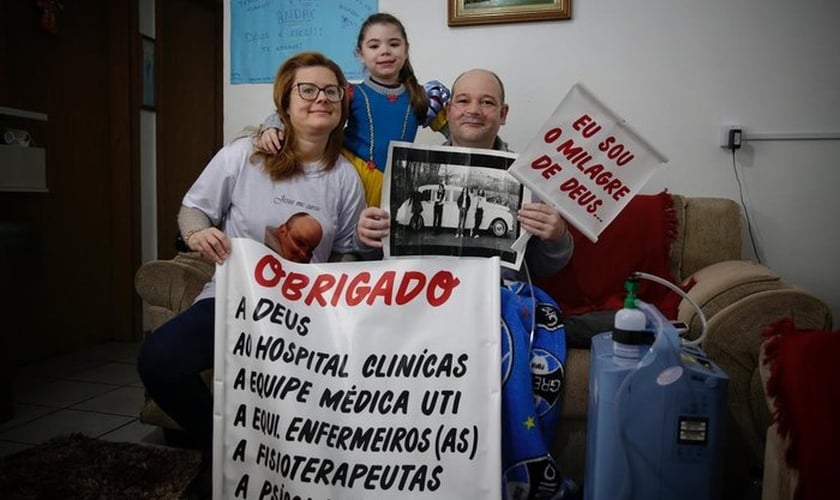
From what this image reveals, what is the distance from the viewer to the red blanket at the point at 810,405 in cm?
84

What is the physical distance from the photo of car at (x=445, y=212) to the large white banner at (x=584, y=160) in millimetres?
114

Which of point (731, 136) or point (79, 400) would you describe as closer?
point (731, 136)

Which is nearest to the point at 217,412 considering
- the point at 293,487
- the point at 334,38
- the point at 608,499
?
the point at 293,487

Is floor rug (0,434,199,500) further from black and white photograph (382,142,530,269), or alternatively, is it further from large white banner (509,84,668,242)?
large white banner (509,84,668,242)

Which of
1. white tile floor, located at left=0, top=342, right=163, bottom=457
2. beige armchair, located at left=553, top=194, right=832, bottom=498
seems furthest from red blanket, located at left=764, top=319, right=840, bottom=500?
white tile floor, located at left=0, top=342, right=163, bottom=457

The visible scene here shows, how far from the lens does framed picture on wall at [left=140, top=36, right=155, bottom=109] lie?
297 centimetres

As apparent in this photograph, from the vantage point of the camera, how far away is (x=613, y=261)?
1783mm

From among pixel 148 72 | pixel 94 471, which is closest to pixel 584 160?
pixel 94 471

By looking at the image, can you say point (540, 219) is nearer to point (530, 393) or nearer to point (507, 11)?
point (530, 393)

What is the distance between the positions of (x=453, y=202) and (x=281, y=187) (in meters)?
0.45

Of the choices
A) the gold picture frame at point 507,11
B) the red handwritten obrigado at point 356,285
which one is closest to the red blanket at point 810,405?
the red handwritten obrigado at point 356,285

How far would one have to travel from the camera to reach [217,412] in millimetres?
1162

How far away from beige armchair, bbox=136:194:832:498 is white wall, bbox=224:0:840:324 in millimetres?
511

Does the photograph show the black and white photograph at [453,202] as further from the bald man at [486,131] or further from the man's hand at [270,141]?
the man's hand at [270,141]
